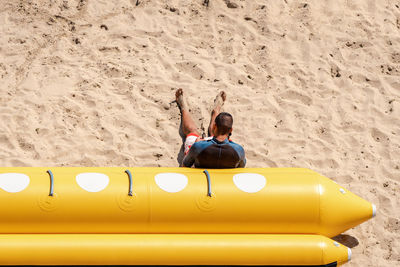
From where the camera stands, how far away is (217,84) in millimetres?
5523

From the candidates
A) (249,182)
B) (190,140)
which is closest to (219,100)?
(190,140)

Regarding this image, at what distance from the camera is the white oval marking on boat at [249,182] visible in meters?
3.73

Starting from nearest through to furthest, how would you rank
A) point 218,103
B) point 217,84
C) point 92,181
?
point 92,181, point 218,103, point 217,84

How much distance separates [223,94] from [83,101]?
139cm

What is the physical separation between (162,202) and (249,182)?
0.64m

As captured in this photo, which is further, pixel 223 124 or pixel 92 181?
pixel 223 124

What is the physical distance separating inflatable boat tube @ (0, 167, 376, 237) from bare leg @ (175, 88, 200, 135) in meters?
1.08

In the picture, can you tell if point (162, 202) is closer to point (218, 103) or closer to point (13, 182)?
point (13, 182)

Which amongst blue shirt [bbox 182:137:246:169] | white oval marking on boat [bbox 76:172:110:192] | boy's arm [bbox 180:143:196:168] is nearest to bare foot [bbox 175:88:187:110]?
boy's arm [bbox 180:143:196:168]

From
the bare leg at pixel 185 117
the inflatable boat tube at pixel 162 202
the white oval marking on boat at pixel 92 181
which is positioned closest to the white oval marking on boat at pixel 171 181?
the inflatable boat tube at pixel 162 202

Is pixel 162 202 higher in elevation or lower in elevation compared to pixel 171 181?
lower

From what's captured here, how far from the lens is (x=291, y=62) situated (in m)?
5.82

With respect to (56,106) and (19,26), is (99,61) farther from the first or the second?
(19,26)

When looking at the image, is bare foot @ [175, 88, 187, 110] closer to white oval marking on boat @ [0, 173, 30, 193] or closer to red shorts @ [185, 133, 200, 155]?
red shorts @ [185, 133, 200, 155]
